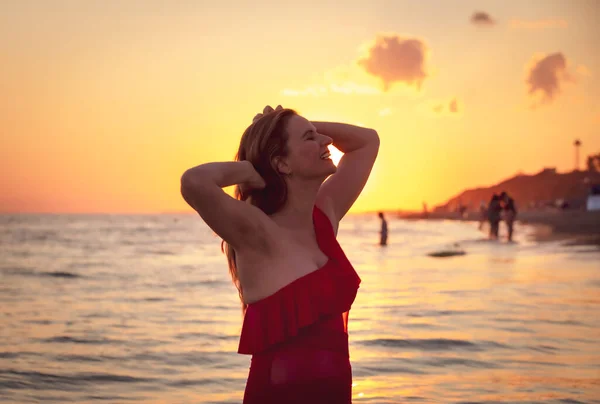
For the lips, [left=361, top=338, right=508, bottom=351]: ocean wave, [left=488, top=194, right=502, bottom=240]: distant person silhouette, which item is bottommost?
[left=361, top=338, right=508, bottom=351]: ocean wave

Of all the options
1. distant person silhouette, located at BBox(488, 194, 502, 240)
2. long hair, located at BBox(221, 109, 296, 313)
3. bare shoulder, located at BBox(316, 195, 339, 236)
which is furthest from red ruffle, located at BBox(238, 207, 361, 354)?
distant person silhouette, located at BBox(488, 194, 502, 240)

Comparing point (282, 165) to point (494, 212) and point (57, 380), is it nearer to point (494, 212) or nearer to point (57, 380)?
point (57, 380)

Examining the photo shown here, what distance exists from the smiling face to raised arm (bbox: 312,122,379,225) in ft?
1.28

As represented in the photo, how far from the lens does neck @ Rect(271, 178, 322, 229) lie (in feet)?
10.8

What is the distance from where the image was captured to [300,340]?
3.16m

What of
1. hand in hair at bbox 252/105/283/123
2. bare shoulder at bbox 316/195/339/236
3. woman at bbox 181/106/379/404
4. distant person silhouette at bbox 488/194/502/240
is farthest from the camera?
distant person silhouette at bbox 488/194/502/240

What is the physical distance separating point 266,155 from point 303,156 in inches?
5.7

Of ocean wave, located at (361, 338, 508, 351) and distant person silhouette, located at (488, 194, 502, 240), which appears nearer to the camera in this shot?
ocean wave, located at (361, 338, 508, 351)

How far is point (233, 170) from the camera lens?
3.06m

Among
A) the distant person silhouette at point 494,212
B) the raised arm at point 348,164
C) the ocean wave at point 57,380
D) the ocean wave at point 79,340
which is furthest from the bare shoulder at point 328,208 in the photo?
the distant person silhouette at point 494,212

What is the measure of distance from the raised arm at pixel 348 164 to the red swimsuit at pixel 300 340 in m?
0.54

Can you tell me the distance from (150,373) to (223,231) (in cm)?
576

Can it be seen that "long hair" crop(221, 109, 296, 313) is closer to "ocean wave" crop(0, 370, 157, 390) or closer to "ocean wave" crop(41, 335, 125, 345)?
"ocean wave" crop(0, 370, 157, 390)

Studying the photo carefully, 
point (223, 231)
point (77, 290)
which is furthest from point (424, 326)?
point (77, 290)
